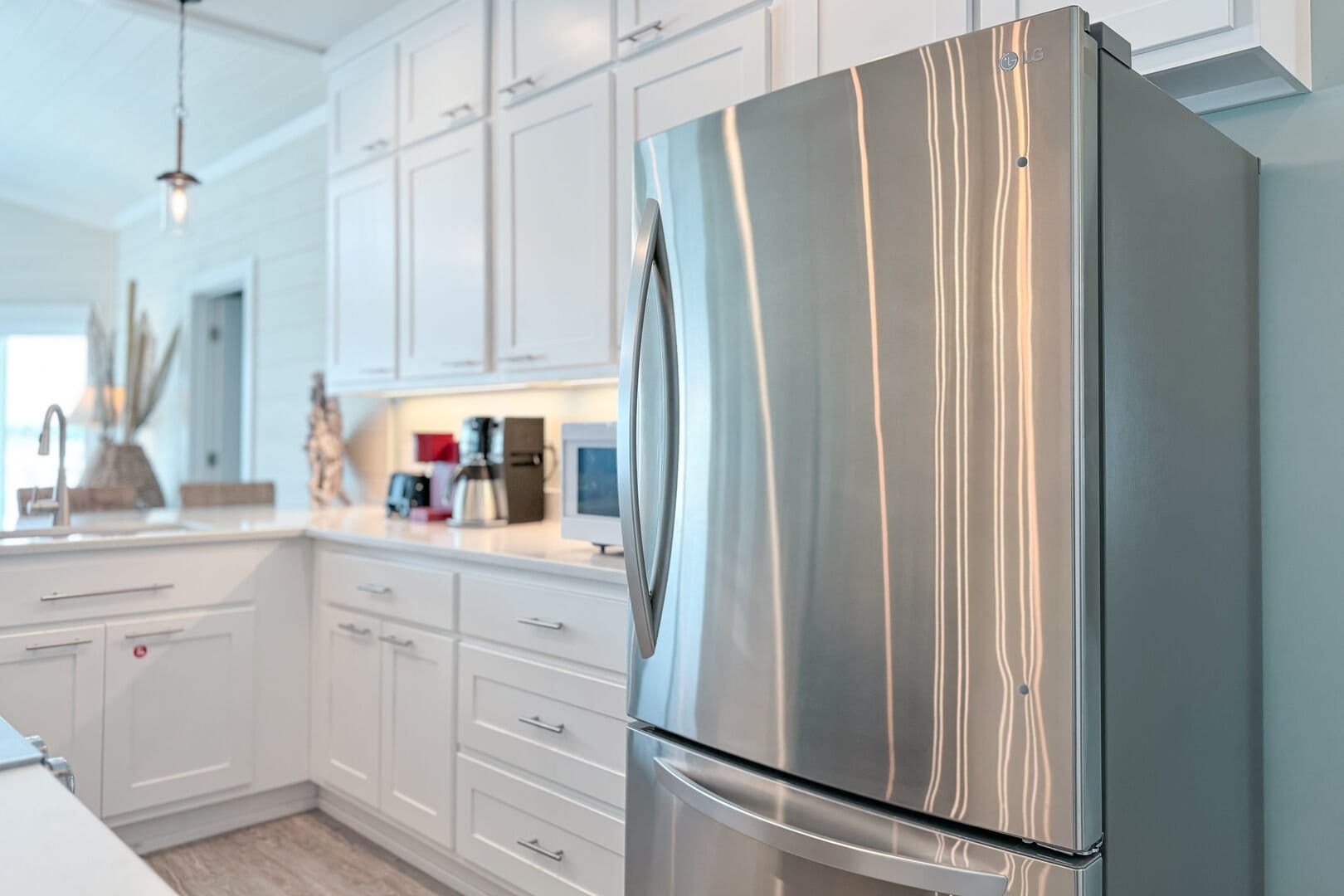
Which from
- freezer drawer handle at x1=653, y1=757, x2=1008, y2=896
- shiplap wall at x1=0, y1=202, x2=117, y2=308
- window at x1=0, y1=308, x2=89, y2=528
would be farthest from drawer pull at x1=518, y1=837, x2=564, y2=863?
shiplap wall at x1=0, y1=202, x2=117, y2=308

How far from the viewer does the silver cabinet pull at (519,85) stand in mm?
2582

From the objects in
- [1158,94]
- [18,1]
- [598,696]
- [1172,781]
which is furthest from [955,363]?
[18,1]

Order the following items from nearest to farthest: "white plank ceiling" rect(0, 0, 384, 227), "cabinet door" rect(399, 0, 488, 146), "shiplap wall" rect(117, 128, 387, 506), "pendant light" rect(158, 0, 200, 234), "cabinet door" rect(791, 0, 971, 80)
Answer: "cabinet door" rect(791, 0, 971, 80), "cabinet door" rect(399, 0, 488, 146), "pendant light" rect(158, 0, 200, 234), "white plank ceiling" rect(0, 0, 384, 227), "shiplap wall" rect(117, 128, 387, 506)

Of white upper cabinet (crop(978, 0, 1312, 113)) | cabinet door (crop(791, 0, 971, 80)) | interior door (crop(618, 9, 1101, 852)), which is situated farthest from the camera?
cabinet door (crop(791, 0, 971, 80))

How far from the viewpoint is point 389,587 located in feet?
8.46

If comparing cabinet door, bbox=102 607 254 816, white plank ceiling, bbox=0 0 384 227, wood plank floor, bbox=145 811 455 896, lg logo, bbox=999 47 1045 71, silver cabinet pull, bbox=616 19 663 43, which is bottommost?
wood plank floor, bbox=145 811 455 896

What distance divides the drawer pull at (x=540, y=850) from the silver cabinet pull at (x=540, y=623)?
46 centimetres

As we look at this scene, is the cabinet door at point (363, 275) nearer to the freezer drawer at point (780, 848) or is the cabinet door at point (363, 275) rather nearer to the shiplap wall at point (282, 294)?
the shiplap wall at point (282, 294)

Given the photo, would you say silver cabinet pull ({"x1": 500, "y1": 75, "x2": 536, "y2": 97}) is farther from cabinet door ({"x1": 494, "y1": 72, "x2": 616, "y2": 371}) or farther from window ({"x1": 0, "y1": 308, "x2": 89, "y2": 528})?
window ({"x1": 0, "y1": 308, "x2": 89, "y2": 528})

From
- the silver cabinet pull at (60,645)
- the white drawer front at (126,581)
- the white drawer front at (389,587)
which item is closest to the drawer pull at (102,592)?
the white drawer front at (126,581)

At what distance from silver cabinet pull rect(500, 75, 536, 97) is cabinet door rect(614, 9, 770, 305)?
13.3 inches

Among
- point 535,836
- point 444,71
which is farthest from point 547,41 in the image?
point 535,836

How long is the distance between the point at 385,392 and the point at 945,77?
254cm

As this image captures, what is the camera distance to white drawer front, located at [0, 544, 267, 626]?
2451mm
